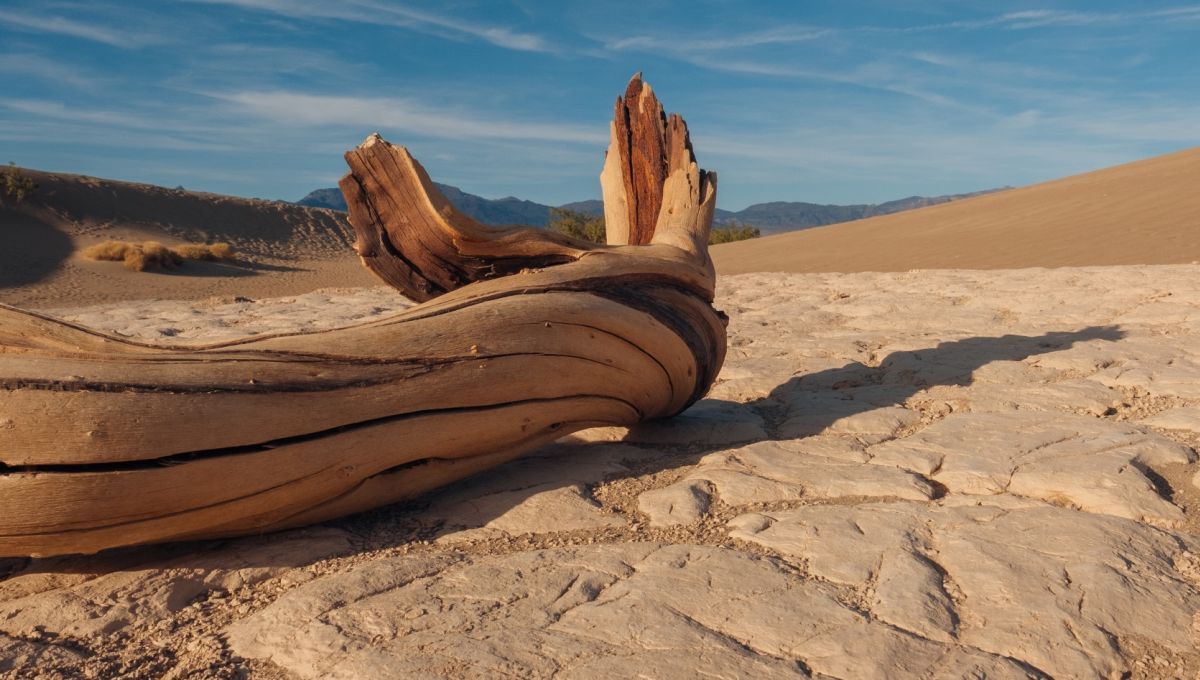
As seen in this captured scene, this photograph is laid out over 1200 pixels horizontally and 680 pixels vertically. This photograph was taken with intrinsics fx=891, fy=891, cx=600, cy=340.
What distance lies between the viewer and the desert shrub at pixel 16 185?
82.6 feet

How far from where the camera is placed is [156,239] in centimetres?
2788

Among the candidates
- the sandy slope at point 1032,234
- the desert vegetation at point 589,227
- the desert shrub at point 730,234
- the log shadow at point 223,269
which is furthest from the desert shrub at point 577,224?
the log shadow at point 223,269

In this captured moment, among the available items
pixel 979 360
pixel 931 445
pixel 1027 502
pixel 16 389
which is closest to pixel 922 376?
pixel 979 360

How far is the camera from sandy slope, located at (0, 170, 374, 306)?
1606cm

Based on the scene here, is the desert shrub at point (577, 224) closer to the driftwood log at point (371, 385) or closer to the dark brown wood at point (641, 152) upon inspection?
the dark brown wood at point (641, 152)

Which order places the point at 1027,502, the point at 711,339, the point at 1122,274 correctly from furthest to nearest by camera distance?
1. the point at 1122,274
2. the point at 711,339
3. the point at 1027,502

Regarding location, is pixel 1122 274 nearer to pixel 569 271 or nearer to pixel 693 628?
pixel 569 271

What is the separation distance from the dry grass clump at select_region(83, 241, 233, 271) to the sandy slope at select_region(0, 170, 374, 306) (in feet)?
1.09

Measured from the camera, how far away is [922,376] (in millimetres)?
4855

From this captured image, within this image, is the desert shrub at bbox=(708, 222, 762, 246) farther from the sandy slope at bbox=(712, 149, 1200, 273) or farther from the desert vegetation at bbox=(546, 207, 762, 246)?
the sandy slope at bbox=(712, 149, 1200, 273)

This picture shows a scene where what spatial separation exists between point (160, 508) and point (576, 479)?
141 centimetres

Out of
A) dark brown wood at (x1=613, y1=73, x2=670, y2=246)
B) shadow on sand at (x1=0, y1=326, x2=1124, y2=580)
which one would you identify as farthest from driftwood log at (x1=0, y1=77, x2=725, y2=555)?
dark brown wood at (x1=613, y1=73, x2=670, y2=246)

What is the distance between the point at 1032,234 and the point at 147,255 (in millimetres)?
17035

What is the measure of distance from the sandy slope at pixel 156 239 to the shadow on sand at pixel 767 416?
11067mm
